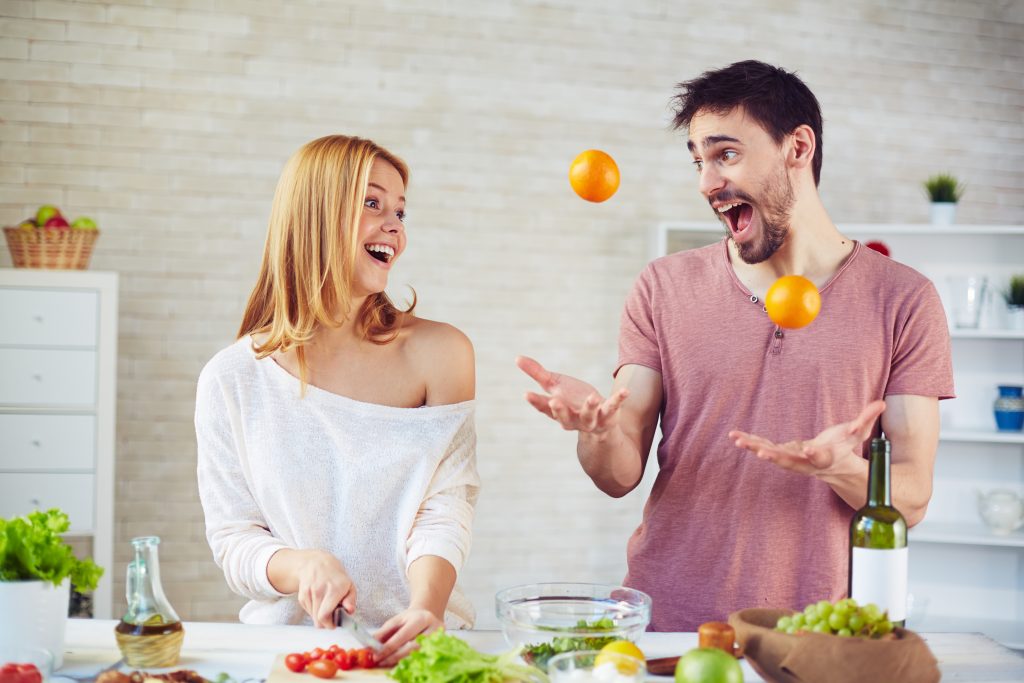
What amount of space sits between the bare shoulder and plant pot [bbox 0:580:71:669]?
32.8 inches

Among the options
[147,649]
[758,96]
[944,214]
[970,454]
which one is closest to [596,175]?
[758,96]

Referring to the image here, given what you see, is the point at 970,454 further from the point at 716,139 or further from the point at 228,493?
the point at 228,493

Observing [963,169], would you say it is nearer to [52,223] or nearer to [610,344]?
[610,344]

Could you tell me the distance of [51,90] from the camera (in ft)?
13.1

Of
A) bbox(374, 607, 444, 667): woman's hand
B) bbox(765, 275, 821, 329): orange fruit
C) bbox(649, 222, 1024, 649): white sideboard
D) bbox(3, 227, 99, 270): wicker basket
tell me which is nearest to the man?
bbox(765, 275, 821, 329): orange fruit

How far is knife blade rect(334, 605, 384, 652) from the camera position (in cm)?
153

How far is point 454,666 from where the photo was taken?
1.31m

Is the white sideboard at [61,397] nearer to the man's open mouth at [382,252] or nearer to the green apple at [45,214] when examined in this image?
→ the green apple at [45,214]

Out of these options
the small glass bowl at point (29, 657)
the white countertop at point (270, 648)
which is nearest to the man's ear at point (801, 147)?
the white countertop at point (270, 648)

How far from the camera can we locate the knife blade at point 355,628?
1.53 m

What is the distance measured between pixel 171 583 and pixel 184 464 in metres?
0.48

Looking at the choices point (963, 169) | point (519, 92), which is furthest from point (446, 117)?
point (963, 169)

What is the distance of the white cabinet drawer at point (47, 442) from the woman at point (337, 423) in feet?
6.02

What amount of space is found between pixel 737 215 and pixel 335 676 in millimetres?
1213
